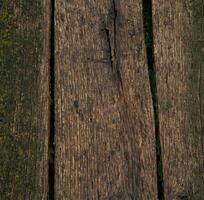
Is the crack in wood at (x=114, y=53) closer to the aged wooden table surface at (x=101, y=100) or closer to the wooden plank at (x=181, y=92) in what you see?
the aged wooden table surface at (x=101, y=100)

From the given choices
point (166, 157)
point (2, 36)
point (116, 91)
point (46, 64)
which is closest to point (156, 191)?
point (166, 157)

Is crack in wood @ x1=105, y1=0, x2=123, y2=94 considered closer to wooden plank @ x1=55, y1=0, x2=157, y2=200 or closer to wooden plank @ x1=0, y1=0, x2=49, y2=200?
wooden plank @ x1=55, y1=0, x2=157, y2=200

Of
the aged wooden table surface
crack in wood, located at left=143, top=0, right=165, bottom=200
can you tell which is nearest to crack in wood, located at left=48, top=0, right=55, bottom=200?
the aged wooden table surface

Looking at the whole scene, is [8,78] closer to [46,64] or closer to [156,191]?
[46,64]

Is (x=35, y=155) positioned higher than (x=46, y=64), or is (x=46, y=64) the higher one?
(x=46, y=64)

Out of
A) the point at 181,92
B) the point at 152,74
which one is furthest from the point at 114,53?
the point at 181,92
